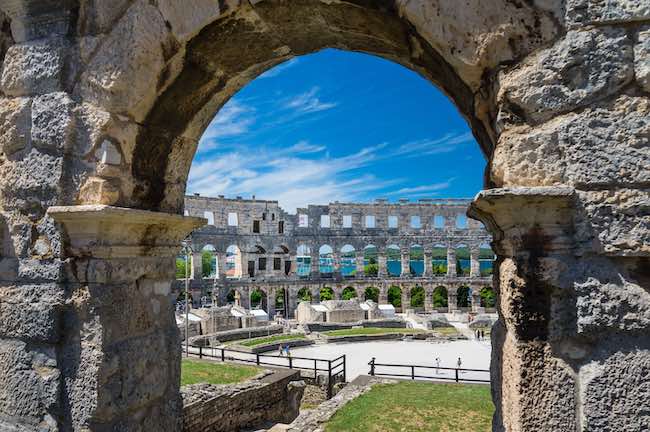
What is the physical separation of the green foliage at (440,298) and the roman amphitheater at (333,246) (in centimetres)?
10

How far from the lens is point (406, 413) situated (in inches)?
342

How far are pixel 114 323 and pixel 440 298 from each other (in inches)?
1450

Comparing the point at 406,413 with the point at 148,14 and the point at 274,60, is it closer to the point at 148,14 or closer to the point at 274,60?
the point at 274,60

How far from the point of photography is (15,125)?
2.83m

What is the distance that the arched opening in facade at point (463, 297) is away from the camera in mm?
38125

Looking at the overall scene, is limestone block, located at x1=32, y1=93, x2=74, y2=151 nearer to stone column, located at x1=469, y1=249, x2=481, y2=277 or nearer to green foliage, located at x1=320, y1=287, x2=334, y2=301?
green foliage, located at x1=320, y1=287, x2=334, y2=301

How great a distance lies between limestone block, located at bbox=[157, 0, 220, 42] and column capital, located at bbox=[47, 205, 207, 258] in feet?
3.24

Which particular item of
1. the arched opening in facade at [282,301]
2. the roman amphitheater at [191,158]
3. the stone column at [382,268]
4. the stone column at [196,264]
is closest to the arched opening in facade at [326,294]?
the arched opening in facade at [282,301]

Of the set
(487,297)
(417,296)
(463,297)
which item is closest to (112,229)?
(417,296)

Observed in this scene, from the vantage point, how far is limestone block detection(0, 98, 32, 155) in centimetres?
282

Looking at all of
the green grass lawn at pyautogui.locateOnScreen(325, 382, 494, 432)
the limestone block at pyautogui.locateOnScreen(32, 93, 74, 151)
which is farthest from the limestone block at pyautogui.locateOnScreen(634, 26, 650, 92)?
the green grass lawn at pyautogui.locateOnScreen(325, 382, 494, 432)

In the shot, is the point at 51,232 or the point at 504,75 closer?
the point at 504,75

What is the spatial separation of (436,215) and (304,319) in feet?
58.5

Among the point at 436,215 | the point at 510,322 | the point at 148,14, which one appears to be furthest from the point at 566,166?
the point at 436,215
